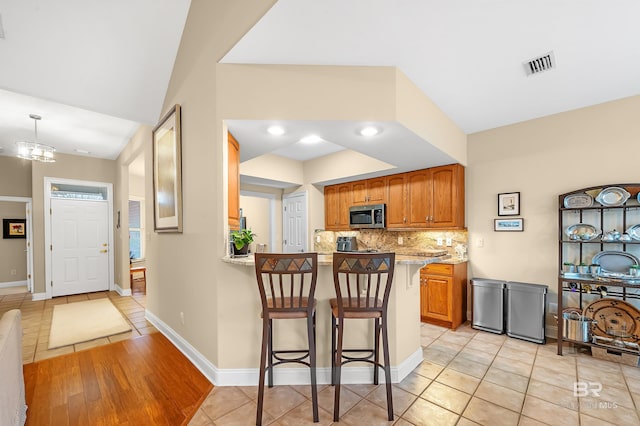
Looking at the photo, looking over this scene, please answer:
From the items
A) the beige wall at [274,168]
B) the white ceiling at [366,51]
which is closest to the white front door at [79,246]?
the white ceiling at [366,51]

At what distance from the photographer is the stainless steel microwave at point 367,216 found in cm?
447

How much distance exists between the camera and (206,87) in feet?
8.08

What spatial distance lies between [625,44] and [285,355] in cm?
379

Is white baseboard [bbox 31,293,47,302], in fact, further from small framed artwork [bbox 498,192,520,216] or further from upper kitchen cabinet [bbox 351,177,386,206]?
small framed artwork [bbox 498,192,520,216]

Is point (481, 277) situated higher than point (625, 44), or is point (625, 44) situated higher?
point (625, 44)

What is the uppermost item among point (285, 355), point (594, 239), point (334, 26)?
point (334, 26)

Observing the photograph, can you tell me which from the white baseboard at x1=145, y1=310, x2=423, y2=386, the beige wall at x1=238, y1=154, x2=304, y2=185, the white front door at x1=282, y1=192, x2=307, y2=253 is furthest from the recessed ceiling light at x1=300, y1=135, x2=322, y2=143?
the white baseboard at x1=145, y1=310, x2=423, y2=386

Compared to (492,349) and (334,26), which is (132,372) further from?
(492,349)

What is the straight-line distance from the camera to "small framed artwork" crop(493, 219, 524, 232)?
3.45 metres

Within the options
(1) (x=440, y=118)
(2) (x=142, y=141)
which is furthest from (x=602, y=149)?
(2) (x=142, y=141)

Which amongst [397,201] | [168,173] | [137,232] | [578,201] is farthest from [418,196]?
[137,232]

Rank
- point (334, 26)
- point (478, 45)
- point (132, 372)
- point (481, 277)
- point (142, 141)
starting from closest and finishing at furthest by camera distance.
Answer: point (334, 26)
point (478, 45)
point (132, 372)
point (481, 277)
point (142, 141)

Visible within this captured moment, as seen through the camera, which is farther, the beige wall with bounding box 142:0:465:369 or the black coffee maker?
the black coffee maker

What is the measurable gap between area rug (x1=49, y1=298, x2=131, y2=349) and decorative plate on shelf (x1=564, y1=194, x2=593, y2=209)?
18.3 ft
